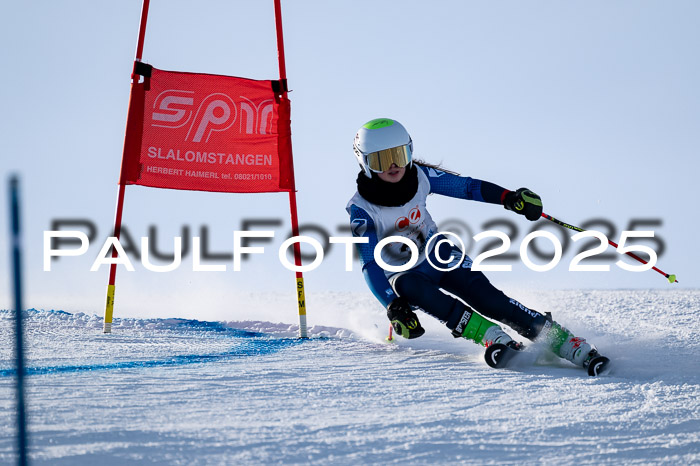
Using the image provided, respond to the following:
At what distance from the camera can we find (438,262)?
415cm

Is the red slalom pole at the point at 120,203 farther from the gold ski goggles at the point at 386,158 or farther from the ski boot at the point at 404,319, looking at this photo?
the ski boot at the point at 404,319

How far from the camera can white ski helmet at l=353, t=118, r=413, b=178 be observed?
3959 mm

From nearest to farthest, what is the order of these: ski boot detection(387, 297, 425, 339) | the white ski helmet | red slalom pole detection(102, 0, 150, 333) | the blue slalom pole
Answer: the blue slalom pole, ski boot detection(387, 297, 425, 339), the white ski helmet, red slalom pole detection(102, 0, 150, 333)

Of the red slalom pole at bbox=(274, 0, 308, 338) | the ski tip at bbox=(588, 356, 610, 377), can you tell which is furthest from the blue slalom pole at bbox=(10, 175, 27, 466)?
the red slalom pole at bbox=(274, 0, 308, 338)

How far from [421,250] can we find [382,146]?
65 centimetres

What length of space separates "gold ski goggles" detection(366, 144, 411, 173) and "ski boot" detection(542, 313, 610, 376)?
3.69ft

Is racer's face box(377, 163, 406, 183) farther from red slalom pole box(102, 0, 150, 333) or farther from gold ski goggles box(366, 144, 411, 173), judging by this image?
red slalom pole box(102, 0, 150, 333)

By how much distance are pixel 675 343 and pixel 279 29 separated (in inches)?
139

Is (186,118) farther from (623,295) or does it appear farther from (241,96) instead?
(623,295)

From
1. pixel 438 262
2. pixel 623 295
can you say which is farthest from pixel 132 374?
pixel 623 295

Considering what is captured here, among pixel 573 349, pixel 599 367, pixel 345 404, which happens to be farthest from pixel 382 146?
pixel 345 404

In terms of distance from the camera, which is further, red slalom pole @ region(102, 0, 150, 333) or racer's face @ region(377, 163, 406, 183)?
red slalom pole @ region(102, 0, 150, 333)

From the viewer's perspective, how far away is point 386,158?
396 cm

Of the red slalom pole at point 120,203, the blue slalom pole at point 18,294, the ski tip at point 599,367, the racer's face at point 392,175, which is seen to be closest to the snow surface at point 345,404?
the ski tip at point 599,367
